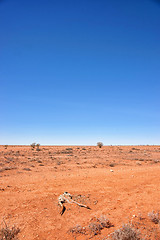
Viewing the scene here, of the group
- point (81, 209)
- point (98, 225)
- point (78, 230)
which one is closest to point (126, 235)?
point (98, 225)

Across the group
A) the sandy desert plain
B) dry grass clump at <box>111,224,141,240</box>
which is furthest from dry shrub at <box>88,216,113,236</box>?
dry grass clump at <box>111,224,141,240</box>

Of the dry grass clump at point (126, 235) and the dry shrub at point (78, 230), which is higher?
the dry grass clump at point (126, 235)

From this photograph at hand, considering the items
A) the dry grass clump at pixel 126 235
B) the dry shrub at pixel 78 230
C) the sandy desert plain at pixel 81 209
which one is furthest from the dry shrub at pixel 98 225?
the dry grass clump at pixel 126 235

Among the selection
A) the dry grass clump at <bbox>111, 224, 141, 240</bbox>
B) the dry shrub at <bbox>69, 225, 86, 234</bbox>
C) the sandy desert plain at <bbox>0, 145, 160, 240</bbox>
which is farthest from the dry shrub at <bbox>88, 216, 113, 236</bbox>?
the dry grass clump at <bbox>111, 224, 141, 240</bbox>

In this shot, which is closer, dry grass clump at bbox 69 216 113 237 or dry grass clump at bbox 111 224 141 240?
dry grass clump at bbox 111 224 141 240

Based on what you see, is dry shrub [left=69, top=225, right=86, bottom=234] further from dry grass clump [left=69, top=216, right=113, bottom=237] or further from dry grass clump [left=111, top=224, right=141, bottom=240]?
dry grass clump [left=111, top=224, right=141, bottom=240]

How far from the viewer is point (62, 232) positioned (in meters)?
5.17

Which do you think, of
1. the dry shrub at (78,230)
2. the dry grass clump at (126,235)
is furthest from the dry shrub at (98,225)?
the dry grass clump at (126,235)

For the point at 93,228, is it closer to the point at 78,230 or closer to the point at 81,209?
the point at 78,230

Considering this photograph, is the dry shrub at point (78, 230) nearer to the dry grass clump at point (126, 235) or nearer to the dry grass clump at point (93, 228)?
the dry grass clump at point (93, 228)

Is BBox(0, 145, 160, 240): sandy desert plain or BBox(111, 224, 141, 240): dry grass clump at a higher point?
BBox(111, 224, 141, 240): dry grass clump

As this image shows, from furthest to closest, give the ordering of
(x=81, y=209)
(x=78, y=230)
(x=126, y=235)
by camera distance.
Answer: (x=81, y=209), (x=78, y=230), (x=126, y=235)

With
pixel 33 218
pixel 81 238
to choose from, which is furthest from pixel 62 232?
pixel 33 218

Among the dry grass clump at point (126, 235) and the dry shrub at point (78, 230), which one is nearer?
the dry grass clump at point (126, 235)
